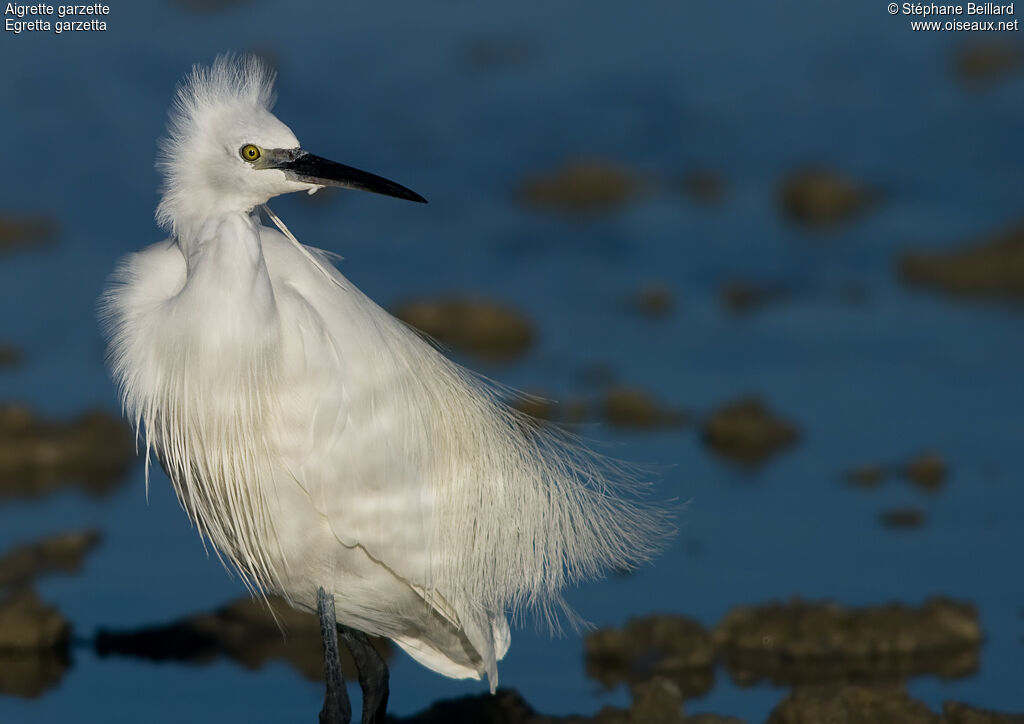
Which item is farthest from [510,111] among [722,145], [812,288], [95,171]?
[812,288]

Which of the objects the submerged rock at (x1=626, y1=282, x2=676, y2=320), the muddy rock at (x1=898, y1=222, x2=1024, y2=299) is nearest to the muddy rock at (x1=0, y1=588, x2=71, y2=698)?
the submerged rock at (x1=626, y1=282, x2=676, y2=320)

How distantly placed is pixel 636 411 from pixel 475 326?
5.74ft

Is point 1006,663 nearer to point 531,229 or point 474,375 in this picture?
point 474,375

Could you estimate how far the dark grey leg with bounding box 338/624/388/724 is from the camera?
521 cm

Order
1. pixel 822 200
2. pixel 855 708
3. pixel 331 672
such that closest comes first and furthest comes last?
pixel 331 672, pixel 855 708, pixel 822 200

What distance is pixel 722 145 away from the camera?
49.6ft

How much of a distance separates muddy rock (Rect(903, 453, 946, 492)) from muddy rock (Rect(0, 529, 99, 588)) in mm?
3864

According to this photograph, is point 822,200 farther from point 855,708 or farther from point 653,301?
point 855,708

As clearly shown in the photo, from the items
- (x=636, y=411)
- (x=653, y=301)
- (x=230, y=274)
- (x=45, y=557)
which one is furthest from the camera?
(x=653, y=301)

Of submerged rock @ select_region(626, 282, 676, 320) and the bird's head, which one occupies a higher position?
submerged rock @ select_region(626, 282, 676, 320)

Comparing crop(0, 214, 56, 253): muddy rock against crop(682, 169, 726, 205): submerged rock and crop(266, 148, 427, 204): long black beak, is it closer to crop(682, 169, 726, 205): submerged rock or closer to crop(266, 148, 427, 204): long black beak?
crop(682, 169, 726, 205): submerged rock

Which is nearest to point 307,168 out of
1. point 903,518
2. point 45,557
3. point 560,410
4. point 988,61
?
point 45,557

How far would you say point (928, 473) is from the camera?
7.62 metres

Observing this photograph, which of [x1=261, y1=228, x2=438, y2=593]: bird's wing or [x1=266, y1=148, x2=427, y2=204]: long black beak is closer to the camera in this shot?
[x1=266, y1=148, x2=427, y2=204]: long black beak
